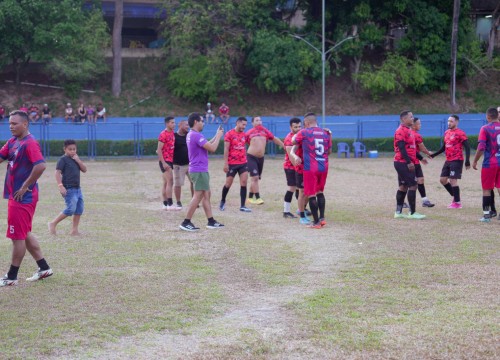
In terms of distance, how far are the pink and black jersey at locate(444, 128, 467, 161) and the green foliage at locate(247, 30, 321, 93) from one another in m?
31.8

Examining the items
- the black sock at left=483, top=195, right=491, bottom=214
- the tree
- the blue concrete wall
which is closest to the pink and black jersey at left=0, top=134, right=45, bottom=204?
the black sock at left=483, top=195, right=491, bottom=214

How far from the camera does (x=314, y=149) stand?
485 inches

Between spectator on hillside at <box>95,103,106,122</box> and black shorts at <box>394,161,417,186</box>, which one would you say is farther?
spectator on hillside at <box>95,103,106,122</box>

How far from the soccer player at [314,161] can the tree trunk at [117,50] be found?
1491 inches

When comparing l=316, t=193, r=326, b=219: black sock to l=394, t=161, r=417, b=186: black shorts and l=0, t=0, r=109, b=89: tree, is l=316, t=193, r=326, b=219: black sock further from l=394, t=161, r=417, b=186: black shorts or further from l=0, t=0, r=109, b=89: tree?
l=0, t=0, r=109, b=89: tree

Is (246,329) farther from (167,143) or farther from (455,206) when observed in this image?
(167,143)

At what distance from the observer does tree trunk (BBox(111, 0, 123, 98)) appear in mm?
47875

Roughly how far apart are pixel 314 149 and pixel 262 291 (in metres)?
4.97

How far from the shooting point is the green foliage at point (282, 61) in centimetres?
4644

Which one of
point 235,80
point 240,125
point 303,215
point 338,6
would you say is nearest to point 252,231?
point 303,215

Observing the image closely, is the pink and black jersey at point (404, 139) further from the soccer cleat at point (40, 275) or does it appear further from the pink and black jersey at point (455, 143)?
the soccer cleat at point (40, 275)

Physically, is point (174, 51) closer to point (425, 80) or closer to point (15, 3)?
point (15, 3)

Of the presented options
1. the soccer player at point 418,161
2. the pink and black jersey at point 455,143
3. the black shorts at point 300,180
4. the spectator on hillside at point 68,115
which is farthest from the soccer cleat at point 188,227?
the spectator on hillside at point 68,115

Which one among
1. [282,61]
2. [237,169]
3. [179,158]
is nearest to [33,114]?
[282,61]
